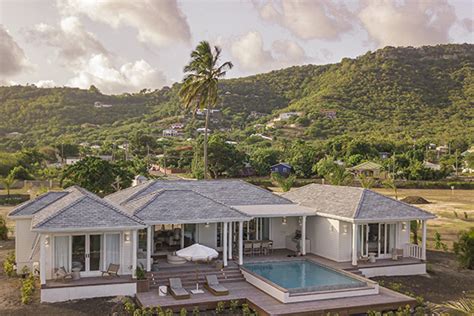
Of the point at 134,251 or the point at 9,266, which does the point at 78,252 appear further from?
the point at 9,266

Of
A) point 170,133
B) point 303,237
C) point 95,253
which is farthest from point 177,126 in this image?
point 95,253

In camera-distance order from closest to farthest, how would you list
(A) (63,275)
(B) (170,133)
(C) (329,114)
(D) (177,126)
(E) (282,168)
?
1. (A) (63,275)
2. (E) (282,168)
3. (C) (329,114)
4. (B) (170,133)
5. (D) (177,126)

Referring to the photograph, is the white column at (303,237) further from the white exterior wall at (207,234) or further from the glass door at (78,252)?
the glass door at (78,252)

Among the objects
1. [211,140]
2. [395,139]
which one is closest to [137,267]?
[211,140]

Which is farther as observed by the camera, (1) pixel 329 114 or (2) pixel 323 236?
(1) pixel 329 114

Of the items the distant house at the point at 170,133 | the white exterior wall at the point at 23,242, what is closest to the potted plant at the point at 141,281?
the white exterior wall at the point at 23,242

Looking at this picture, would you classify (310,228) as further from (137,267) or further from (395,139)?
(395,139)
